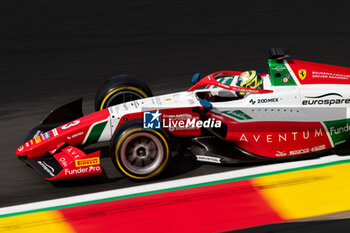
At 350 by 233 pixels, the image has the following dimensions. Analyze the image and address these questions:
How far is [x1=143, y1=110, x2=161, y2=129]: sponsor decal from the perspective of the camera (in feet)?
21.8

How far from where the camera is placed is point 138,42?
1316 centimetres

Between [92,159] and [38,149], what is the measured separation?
0.96m

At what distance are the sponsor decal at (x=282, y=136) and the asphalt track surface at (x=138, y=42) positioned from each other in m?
3.69

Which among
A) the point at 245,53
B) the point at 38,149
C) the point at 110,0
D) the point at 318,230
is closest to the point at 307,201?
the point at 318,230

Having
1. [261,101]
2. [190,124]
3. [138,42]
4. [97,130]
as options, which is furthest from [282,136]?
[138,42]

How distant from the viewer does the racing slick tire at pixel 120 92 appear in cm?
811

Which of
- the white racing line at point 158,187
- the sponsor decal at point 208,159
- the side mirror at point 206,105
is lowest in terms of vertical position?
the white racing line at point 158,187

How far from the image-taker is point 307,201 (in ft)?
20.2

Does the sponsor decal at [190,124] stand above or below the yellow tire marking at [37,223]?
above

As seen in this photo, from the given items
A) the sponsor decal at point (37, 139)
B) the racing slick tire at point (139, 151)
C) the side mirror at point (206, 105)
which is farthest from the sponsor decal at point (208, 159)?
the sponsor decal at point (37, 139)

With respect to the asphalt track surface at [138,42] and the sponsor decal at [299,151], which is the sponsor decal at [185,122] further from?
the asphalt track surface at [138,42]

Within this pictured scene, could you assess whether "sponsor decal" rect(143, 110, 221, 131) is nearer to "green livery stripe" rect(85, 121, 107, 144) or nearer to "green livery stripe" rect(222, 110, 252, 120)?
"green livery stripe" rect(222, 110, 252, 120)

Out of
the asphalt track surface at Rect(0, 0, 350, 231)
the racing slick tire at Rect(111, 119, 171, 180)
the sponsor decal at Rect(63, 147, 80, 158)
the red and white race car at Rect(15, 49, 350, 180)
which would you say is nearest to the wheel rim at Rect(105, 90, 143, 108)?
the red and white race car at Rect(15, 49, 350, 180)

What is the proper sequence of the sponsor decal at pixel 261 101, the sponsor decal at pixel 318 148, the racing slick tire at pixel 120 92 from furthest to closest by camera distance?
the racing slick tire at pixel 120 92 < the sponsor decal at pixel 318 148 < the sponsor decal at pixel 261 101
